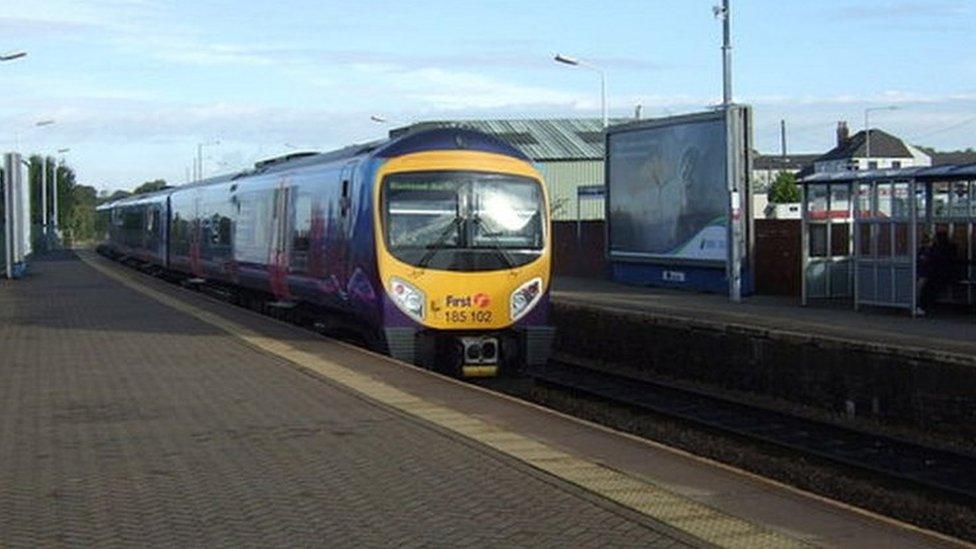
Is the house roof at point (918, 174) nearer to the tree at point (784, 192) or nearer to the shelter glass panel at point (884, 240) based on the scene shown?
the shelter glass panel at point (884, 240)

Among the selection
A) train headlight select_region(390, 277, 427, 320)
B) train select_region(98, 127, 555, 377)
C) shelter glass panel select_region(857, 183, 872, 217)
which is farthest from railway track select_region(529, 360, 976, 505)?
shelter glass panel select_region(857, 183, 872, 217)

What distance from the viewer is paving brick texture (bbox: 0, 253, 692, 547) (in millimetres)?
A: 6621

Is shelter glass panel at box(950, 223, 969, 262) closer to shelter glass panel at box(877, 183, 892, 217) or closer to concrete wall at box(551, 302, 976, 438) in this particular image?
shelter glass panel at box(877, 183, 892, 217)

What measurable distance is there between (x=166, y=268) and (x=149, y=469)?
1242 inches

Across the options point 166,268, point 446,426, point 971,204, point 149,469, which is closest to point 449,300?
point 446,426

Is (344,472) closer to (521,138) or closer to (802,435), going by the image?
(802,435)

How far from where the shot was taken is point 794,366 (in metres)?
16.4

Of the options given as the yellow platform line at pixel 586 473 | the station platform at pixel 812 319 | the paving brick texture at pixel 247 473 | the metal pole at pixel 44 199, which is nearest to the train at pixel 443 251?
the yellow platform line at pixel 586 473

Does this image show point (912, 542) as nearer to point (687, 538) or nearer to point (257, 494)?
point (687, 538)

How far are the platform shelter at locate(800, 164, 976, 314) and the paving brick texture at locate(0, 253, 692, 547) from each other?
1018 cm

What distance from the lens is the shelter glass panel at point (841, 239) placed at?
22656mm

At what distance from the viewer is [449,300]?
15055 millimetres

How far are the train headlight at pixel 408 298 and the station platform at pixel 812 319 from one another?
194 inches

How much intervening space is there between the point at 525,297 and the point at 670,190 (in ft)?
39.4
